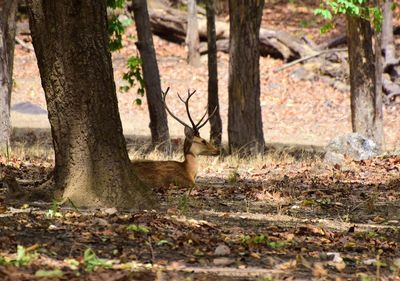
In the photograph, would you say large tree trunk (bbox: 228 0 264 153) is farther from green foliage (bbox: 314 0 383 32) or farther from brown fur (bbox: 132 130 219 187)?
brown fur (bbox: 132 130 219 187)

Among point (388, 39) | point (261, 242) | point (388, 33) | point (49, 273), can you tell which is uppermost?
point (388, 33)

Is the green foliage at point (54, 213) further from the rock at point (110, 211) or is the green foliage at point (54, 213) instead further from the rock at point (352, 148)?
the rock at point (352, 148)

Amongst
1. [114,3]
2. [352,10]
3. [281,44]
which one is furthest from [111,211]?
[281,44]

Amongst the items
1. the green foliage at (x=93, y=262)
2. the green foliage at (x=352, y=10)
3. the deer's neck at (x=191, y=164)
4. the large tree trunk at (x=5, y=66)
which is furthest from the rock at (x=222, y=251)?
the green foliage at (x=352, y=10)

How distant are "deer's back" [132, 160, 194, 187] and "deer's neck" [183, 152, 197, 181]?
0.35 ft

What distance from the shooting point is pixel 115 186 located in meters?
7.79

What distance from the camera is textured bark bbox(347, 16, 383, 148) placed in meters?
16.6

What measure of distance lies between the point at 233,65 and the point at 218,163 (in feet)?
8.57

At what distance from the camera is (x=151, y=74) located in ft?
53.9

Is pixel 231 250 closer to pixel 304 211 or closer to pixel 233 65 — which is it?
pixel 304 211

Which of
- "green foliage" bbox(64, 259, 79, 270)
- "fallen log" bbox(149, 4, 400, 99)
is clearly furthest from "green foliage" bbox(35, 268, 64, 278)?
"fallen log" bbox(149, 4, 400, 99)

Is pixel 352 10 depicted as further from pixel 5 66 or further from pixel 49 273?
pixel 49 273

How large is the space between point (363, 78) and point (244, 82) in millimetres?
2674

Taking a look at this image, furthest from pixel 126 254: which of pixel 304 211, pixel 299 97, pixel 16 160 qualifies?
pixel 299 97
